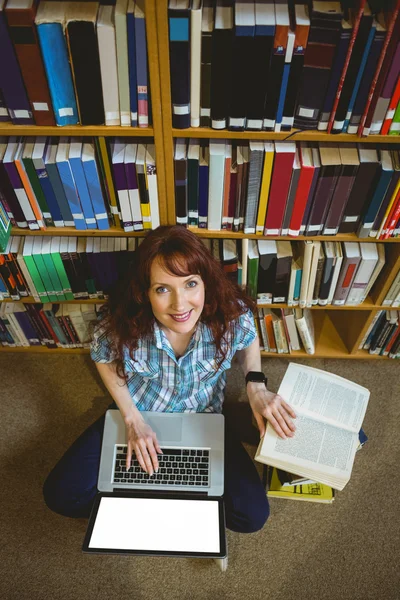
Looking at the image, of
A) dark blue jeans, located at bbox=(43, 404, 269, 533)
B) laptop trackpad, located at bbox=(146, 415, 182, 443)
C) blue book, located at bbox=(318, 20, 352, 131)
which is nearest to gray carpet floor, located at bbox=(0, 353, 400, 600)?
dark blue jeans, located at bbox=(43, 404, 269, 533)

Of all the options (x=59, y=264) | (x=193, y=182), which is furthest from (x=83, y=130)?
(x=59, y=264)

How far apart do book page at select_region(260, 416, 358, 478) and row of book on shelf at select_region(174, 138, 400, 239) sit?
668 millimetres

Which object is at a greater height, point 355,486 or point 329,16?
point 329,16

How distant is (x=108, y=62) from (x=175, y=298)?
2.16 ft

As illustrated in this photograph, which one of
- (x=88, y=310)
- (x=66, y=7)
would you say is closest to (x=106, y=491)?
(x=88, y=310)

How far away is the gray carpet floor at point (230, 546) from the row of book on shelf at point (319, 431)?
1.40 feet

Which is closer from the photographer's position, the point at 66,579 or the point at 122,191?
the point at 122,191

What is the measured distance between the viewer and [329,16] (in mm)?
1203

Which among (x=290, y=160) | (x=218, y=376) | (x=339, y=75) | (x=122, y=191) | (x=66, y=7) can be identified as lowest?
(x=218, y=376)

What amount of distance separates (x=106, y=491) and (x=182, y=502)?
260 mm

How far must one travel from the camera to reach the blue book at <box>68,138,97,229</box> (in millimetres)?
1517

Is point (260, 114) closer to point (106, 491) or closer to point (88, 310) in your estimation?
point (88, 310)

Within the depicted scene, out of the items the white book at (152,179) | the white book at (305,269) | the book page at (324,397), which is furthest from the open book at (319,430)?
the white book at (152,179)

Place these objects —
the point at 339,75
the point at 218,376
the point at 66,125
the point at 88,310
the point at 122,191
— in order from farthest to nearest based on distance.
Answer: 1. the point at 88,310
2. the point at 218,376
3. the point at 122,191
4. the point at 66,125
5. the point at 339,75
